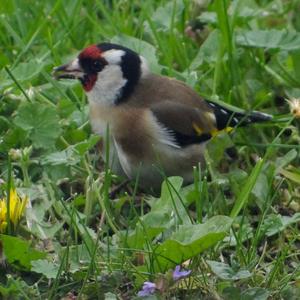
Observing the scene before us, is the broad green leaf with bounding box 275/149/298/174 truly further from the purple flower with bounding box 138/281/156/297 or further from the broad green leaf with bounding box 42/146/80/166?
the purple flower with bounding box 138/281/156/297

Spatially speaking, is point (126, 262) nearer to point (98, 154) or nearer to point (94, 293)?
point (94, 293)

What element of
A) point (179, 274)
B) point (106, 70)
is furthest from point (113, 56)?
point (179, 274)

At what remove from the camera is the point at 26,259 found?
3.13 meters

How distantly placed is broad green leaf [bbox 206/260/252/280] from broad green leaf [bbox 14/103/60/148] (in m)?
1.08

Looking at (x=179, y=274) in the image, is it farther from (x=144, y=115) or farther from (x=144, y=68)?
(x=144, y=68)

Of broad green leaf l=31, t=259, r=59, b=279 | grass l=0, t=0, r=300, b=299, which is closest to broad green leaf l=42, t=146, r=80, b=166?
grass l=0, t=0, r=300, b=299

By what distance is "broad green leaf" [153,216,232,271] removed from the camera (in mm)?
3029

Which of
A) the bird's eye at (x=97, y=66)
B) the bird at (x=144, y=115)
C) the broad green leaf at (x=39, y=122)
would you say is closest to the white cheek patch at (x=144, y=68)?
the bird at (x=144, y=115)

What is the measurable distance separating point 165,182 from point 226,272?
0.53m

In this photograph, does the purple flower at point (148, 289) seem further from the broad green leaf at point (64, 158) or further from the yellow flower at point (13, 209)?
the broad green leaf at point (64, 158)

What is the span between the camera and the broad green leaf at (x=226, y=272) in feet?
9.72

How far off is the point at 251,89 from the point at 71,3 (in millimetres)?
935

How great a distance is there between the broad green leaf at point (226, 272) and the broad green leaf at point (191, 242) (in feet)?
0.22

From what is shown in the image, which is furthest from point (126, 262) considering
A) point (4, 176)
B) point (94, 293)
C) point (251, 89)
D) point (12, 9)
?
point (12, 9)
